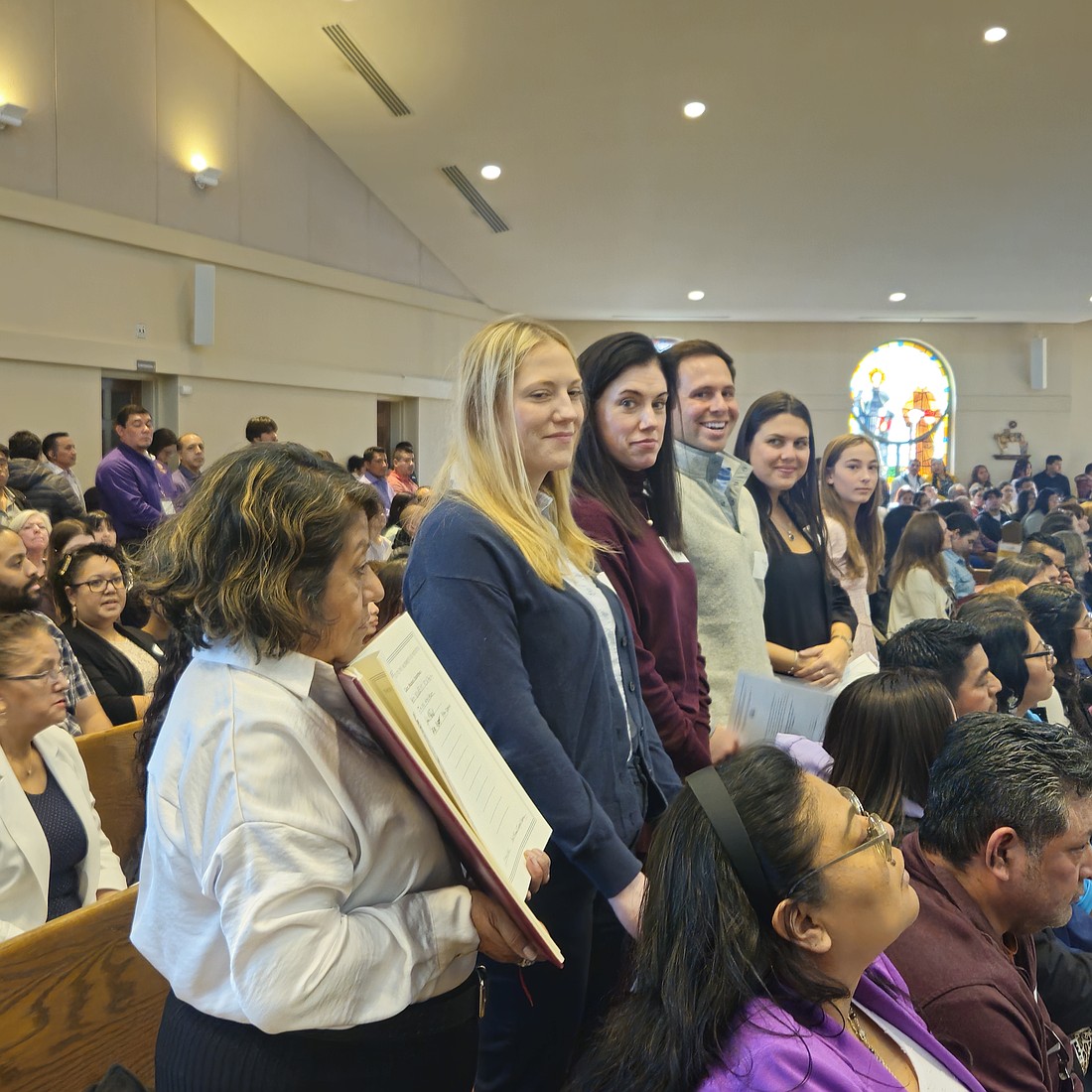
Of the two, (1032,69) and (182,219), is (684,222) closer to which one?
(1032,69)

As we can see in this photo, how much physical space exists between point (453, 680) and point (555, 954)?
0.45 m

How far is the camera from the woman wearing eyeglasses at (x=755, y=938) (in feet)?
3.57

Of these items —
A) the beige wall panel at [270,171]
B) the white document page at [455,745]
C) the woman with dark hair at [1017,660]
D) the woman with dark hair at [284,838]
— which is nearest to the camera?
the woman with dark hair at [284,838]

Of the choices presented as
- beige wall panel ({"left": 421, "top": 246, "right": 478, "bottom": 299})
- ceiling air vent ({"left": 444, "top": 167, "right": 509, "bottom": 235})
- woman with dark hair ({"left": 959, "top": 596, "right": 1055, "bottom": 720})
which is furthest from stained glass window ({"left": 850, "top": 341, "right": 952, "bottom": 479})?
woman with dark hair ({"left": 959, "top": 596, "right": 1055, "bottom": 720})

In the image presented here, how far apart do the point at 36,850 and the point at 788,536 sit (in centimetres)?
192

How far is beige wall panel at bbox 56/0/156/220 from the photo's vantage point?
26.3ft

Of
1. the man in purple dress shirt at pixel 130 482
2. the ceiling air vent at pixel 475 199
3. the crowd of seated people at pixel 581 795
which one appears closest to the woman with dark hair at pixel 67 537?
the crowd of seated people at pixel 581 795

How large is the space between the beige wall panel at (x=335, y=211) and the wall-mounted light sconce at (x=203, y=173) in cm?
136

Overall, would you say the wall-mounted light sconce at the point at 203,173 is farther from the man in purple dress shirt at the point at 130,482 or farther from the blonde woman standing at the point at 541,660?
the blonde woman standing at the point at 541,660

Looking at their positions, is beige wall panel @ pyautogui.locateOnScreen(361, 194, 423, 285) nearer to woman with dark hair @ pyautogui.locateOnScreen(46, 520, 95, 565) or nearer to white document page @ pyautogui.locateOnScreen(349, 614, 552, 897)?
woman with dark hair @ pyautogui.locateOnScreen(46, 520, 95, 565)

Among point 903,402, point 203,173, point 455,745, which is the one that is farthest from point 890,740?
point 903,402

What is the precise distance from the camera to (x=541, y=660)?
1.57 metres

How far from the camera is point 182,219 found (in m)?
9.12

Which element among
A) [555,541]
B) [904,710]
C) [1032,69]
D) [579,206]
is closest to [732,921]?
[555,541]
